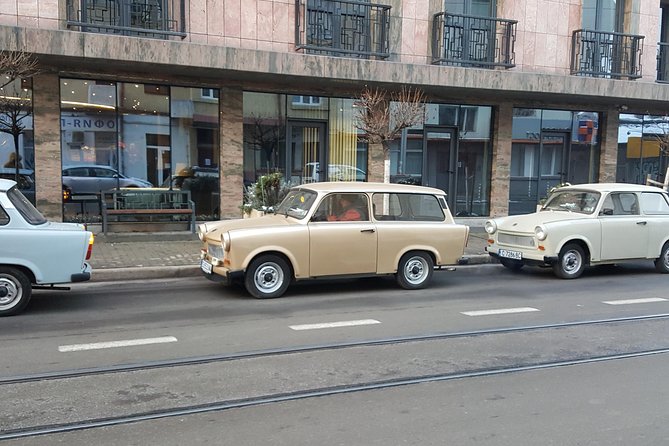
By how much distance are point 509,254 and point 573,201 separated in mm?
1718

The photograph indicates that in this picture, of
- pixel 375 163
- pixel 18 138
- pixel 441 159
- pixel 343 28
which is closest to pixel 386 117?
pixel 375 163

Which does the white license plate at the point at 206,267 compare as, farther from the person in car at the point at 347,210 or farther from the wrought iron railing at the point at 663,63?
the wrought iron railing at the point at 663,63

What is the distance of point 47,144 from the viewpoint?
1329 cm

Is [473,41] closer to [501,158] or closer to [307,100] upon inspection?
[501,158]

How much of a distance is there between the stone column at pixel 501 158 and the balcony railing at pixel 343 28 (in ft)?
13.7

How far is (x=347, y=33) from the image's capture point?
1566 cm

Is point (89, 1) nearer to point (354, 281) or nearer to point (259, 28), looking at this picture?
point (259, 28)

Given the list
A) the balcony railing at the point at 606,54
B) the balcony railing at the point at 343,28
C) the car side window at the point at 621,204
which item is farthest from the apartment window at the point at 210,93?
the balcony railing at the point at 606,54

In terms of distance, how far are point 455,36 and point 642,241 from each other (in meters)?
8.20

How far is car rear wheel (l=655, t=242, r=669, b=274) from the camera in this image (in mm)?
11320

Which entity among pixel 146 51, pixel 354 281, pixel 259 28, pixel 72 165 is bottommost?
pixel 354 281

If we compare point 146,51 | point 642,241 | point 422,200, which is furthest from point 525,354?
point 146,51

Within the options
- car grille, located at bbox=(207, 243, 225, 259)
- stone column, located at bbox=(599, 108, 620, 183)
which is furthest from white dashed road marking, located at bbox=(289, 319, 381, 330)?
stone column, located at bbox=(599, 108, 620, 183)

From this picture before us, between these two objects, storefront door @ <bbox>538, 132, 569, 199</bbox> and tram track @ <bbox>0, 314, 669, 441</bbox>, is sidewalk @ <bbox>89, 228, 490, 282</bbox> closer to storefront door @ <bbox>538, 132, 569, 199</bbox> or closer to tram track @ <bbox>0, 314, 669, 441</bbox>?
tram track @ <bbox>0, 314, 669, 441</bbox>
